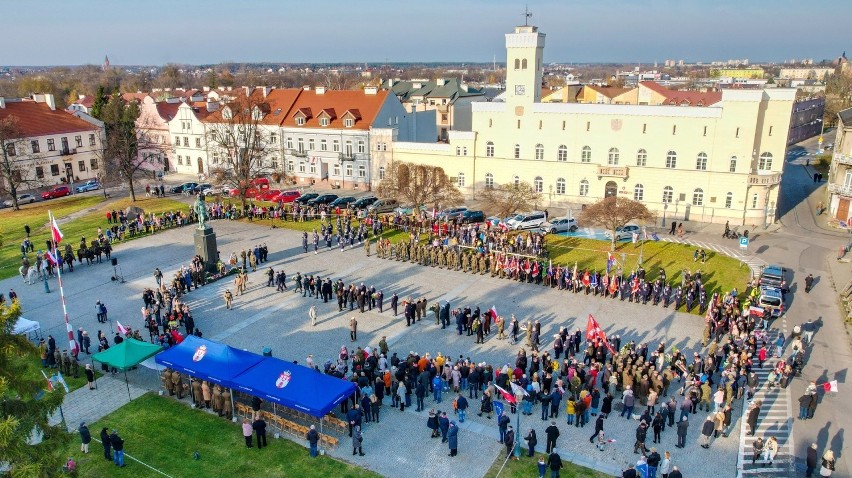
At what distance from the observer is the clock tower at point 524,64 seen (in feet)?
154

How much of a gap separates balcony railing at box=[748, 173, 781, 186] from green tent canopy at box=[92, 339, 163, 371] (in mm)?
38994

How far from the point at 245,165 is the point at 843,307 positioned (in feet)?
127

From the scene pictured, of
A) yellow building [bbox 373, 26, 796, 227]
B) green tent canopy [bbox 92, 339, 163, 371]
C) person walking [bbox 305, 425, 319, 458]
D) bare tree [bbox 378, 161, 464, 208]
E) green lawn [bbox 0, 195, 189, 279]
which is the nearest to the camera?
person walking [bbox 305, 425, 319, 458]

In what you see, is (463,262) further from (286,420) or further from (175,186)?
(175,186)

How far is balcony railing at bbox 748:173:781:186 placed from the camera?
41375 millimetres

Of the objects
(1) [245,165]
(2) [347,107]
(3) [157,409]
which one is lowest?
(3) [157,409]

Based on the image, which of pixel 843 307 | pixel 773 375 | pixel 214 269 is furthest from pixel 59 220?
pixel 843 307

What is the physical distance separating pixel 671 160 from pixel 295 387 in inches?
1404

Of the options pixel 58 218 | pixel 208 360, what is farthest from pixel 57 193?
pixel 208 360

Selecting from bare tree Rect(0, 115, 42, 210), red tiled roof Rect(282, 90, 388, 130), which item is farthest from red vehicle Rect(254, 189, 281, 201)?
bare tree Rect(0, 115, 42, 210)

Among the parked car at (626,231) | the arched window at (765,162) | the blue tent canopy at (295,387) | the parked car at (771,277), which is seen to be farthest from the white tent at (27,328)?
the arched window at (765,162)

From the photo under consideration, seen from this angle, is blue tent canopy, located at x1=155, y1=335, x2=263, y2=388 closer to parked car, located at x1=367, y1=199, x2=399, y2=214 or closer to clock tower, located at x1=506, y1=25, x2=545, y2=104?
parked car, located at x1=367, y1=199, x2=399, y2=214

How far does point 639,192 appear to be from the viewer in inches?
1809

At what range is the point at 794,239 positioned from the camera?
39.6 m
